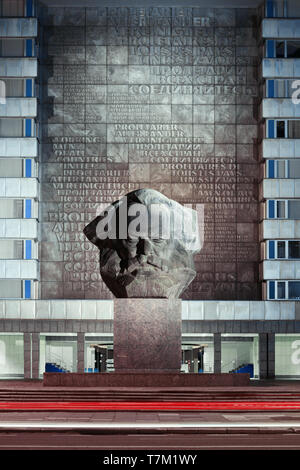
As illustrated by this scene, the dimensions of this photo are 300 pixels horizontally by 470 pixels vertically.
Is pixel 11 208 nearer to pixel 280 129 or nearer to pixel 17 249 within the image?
pixel 17 249

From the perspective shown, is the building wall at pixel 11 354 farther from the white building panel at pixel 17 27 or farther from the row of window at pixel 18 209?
the white building panel at pixel 17 27

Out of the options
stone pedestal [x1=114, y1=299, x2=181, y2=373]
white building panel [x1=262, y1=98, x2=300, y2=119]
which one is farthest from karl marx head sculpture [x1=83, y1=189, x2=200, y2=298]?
white building panel [x1=262, y1=98, x2=300, y2=119]

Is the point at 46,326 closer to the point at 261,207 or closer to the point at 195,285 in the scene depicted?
the point at 195,285

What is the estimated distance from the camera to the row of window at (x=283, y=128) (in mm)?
54281

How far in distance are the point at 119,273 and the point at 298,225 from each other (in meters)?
23.0

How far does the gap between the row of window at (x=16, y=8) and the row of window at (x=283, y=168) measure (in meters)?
20.0

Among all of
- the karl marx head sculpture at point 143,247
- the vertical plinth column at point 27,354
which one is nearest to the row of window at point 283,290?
the vertical plinth column at point 27,354

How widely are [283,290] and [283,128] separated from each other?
11425mm

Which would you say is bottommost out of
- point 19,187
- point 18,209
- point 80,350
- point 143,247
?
point 80,350

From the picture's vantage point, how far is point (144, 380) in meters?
32.4

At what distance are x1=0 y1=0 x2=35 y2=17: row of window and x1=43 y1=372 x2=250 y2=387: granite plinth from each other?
2991 cm

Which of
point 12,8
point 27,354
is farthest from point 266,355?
point 12,8

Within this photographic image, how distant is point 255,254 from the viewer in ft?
180

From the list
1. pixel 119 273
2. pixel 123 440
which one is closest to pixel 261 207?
pixel 119 273
